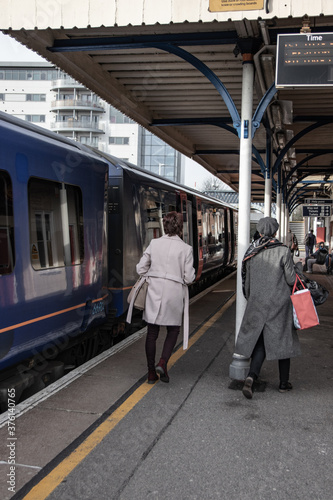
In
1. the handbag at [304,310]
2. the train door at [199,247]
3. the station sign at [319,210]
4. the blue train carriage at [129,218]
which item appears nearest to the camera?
the handbag at [304,310]

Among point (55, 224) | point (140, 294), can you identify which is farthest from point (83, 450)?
point (55, 224)

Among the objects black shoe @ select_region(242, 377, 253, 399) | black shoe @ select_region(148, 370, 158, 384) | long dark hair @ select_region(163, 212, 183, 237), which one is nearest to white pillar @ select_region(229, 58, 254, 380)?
long dark hair @ select_region(163, 212, 183, 237)

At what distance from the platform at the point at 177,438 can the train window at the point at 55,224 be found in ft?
4.07

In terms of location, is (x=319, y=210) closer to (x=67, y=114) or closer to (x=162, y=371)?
(x=162, y=371)

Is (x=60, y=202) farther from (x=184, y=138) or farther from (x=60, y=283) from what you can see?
(x=184, y=138)

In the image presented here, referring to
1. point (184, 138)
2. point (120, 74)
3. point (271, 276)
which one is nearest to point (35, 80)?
point (184, 138)

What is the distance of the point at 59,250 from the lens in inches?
211

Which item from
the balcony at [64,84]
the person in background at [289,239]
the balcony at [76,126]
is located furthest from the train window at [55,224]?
the balcony at [64,84]

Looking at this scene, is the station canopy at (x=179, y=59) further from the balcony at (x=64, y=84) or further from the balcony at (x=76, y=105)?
the balcony at (x=64, y=84)

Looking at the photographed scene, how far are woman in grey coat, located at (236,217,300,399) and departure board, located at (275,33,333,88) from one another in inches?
58.5

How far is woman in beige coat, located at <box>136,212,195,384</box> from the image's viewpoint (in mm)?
Answer: 4934

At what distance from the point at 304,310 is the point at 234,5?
308 centimetres

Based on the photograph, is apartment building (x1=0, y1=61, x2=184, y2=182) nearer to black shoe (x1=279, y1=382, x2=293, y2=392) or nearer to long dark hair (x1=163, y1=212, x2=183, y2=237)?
long dark hair (x1=163, y1=212, x2=183, y2=237)

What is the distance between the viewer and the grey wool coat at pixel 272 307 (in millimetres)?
4758
